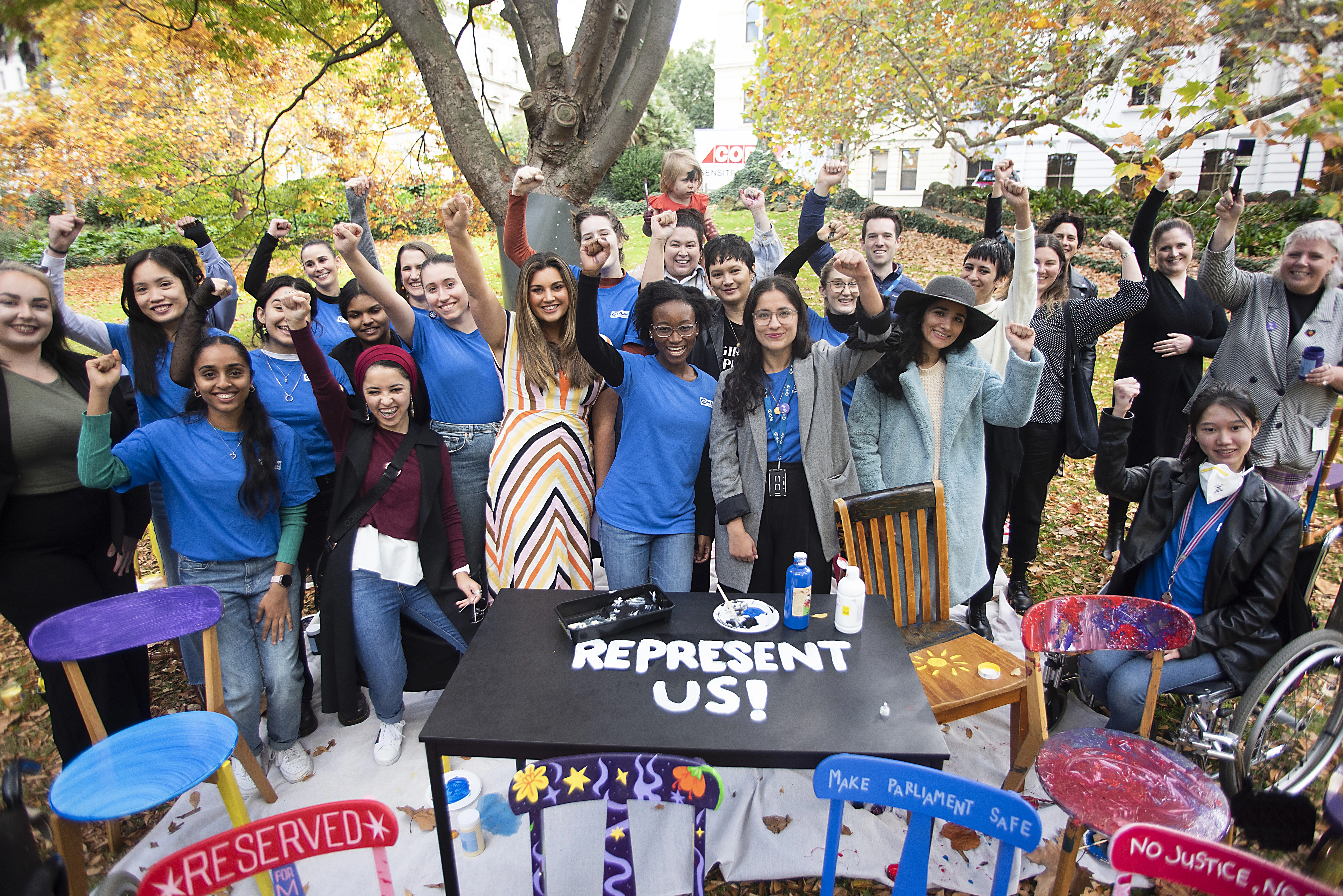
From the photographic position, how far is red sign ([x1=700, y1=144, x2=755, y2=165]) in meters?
6.77

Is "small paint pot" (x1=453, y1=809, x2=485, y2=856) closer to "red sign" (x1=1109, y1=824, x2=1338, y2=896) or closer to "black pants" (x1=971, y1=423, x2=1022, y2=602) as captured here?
"red sign" (x1=1109, y1=824, x2=1338, y2=896)

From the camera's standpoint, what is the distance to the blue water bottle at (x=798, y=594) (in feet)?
7.82

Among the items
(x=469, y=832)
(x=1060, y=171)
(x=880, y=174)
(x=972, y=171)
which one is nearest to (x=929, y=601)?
(x=469, y=832)

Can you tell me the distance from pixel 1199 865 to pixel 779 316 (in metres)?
2.17

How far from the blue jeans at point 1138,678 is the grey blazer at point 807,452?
1.23m

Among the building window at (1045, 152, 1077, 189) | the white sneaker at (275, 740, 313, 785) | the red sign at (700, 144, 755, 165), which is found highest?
the building window at (1045, 152, 1077, 189)

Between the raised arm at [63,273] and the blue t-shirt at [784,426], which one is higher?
the raised arm at [63,273]

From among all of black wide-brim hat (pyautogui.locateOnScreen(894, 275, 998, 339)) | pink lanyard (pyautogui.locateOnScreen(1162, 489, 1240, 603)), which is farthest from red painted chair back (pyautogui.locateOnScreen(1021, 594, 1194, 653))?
black wide-brim hat (pyautogui.locateOnScreen(894, 275, 998, 339))

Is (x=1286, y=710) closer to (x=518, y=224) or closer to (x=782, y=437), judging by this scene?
(x=782, y=437)

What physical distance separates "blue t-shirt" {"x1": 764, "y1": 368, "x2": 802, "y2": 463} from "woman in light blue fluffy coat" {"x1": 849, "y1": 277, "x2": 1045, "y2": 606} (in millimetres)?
366

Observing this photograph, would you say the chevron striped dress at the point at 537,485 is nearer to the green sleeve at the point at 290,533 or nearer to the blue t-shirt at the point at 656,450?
the blue t-shirt at the point at 656,450

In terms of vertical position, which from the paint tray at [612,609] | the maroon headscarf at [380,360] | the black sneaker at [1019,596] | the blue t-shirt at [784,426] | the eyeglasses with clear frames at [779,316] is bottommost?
the black sneaker at [1019,596]

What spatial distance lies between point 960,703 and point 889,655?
0.48m

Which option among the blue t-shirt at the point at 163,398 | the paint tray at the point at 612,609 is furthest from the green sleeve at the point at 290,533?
the paint tray at the point at 612,609
